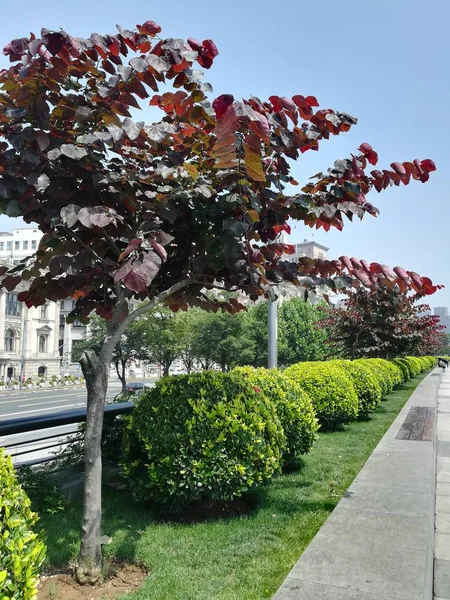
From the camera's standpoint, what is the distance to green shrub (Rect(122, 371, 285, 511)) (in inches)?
165

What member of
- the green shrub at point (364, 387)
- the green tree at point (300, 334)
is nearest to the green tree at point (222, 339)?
the green tree at point (300, 334)

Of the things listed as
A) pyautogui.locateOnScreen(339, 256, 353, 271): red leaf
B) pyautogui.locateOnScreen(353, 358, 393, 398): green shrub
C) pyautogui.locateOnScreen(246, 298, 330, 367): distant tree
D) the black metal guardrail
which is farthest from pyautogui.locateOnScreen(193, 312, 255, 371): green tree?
pyautogui.locateOnScreen(339, 256, 353, 271): red leaf

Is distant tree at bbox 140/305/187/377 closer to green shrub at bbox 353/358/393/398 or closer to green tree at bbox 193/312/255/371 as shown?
green tree at bbox 193/312/255/371

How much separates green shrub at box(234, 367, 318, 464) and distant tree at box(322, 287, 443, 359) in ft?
30.8

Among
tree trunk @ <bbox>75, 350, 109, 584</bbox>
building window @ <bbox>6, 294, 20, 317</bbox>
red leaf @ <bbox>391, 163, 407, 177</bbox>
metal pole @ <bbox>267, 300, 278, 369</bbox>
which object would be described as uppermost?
building window @ <bbox>6, 294, 20, 317</bbox>

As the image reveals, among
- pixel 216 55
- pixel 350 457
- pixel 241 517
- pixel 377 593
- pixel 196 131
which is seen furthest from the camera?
pixel 350 457

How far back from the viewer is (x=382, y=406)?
13.8 meters

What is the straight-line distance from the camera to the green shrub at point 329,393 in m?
8.96

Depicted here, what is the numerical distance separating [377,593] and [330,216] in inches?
95.8

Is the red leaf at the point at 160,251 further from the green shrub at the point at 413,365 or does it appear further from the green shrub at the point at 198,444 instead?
the green shrub at the point at 413,365

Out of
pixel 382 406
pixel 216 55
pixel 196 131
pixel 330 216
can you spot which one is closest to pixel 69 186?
pixel 196 131

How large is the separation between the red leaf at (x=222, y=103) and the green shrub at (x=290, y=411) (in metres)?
3.70

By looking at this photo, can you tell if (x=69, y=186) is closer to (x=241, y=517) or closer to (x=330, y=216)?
(x=330, y=216)

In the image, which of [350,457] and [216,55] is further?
[350,457]
